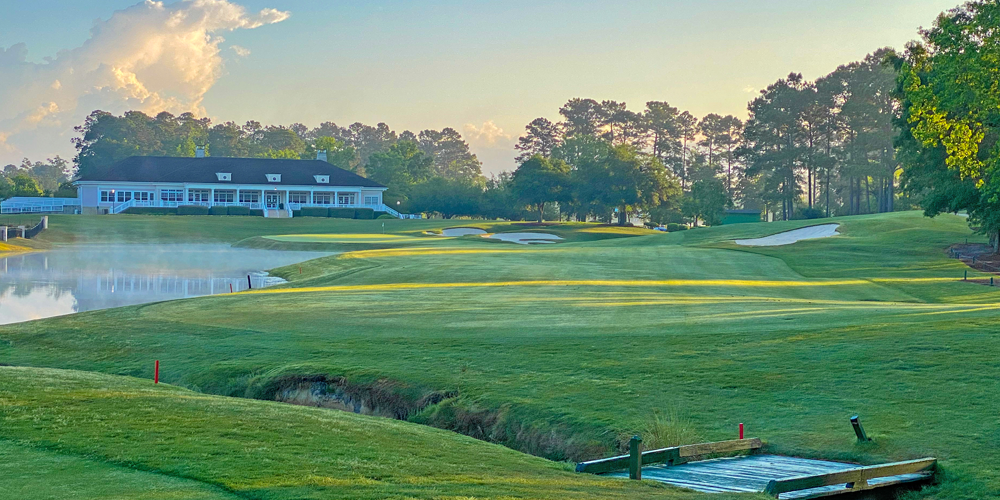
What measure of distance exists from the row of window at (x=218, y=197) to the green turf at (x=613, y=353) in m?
79.6

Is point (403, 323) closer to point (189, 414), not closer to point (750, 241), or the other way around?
point (189, 414)

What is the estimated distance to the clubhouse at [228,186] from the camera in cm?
10619

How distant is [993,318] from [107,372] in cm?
1851

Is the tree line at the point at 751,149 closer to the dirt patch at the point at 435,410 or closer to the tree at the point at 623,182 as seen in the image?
the tree at the point at 623,182

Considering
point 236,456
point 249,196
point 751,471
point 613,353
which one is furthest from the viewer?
point 249,196

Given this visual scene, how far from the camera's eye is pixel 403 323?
77.3 feet

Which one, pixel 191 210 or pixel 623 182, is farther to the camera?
pixel 623 182

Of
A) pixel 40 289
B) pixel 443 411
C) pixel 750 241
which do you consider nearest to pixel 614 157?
pixel 750 241

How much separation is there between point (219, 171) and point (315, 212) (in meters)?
16.8

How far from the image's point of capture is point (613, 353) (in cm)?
1809

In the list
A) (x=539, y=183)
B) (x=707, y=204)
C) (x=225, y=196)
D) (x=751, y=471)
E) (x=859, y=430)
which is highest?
(x=539, y=183)

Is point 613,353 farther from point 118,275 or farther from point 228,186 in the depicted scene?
point 228,186

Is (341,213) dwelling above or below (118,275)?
above

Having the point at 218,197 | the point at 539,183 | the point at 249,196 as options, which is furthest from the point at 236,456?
the point at 249,196
